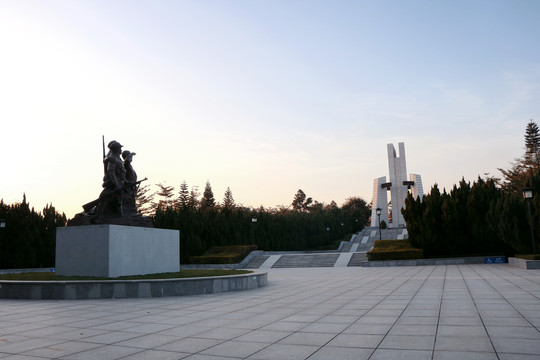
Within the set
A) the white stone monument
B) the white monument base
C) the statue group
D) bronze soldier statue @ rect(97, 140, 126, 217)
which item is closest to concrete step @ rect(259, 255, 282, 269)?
the white monument base

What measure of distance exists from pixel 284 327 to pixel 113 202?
9032mm

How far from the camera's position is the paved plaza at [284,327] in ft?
15.4

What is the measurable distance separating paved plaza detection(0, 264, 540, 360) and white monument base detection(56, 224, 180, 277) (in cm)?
222

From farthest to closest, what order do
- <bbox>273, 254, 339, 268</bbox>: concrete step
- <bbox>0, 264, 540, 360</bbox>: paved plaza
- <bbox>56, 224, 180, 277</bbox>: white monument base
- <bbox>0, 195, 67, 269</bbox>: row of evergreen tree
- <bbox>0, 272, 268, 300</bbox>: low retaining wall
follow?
<bbox>273, 254, 339, 268</bbox>: concrete step
<bbox>0, 195, 67, 269</bbox>: row of evergreen tree
<bbox>56, 224, 180, 277</bbox>: white monument base
<bbox>0, 272, 268, 300</bbox>: low retaining wall
<bbox>0, 264, 540, 360</bbox>: paved plaza

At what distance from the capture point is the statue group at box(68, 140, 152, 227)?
1315 centimetres

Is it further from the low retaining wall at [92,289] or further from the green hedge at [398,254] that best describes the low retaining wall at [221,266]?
the low retaining wall at [92,289]

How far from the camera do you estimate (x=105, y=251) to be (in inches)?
468

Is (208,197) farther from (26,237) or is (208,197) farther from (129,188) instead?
(129,188)

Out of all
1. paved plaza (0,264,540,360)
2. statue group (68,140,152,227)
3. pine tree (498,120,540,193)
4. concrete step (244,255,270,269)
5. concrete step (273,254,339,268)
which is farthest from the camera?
pine tree (498,120,540,193)

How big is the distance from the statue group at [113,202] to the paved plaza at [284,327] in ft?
12.3

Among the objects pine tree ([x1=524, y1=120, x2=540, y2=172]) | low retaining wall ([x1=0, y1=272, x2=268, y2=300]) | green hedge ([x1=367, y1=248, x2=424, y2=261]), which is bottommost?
green hedge ([x1=367, y1=248, x2=424, y2=261])

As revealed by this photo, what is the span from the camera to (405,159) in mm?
60875

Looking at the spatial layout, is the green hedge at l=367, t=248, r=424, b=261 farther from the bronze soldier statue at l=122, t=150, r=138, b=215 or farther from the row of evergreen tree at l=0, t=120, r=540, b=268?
the bronze soldier statue at l=122, t=150, r=138, b=215

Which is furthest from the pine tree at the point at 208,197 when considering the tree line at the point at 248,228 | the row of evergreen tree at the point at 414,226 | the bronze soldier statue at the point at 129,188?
the bronze soldier statue at the point at 129,188
